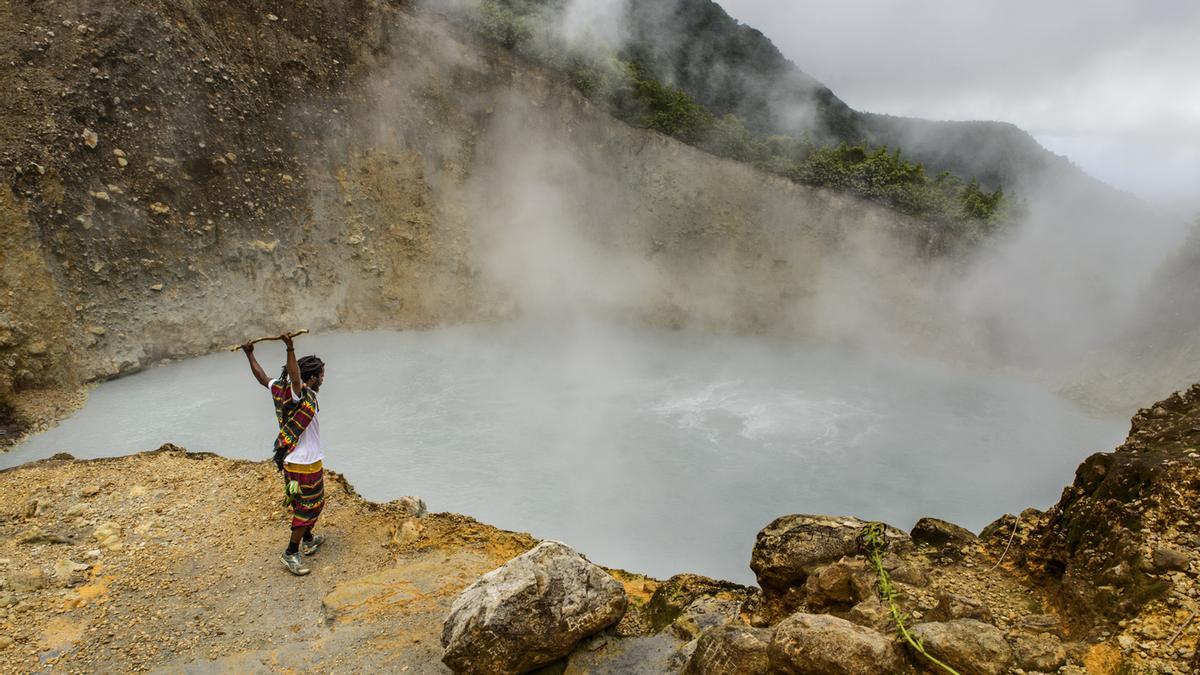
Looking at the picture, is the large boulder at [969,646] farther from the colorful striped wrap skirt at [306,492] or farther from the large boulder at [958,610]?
the colorful striped wrap skirt at [306,492]

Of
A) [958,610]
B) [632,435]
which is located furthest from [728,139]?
[958,610]

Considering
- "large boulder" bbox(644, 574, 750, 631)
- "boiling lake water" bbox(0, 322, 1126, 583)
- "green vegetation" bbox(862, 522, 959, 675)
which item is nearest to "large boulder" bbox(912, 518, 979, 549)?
"green vegetation" bbox(862, 522, 959, 675)

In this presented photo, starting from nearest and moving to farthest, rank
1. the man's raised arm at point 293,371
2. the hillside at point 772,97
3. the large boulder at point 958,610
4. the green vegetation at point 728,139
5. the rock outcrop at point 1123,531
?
the rock outcrop at point 1123,531 < the large boulder at point 958,610 < the man's raised arm at point 293,371 < the green vegetation at point 728,139 < the hillside at point 772,97

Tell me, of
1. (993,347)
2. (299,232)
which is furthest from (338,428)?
(993,347)

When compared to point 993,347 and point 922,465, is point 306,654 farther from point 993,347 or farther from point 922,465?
point 993,347

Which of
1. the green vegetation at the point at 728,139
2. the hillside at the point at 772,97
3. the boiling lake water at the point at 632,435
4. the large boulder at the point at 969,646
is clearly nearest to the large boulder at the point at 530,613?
the large boulder at the point at 969,646

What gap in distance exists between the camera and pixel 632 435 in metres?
9.85

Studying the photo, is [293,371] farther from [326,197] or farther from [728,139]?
[728,139]

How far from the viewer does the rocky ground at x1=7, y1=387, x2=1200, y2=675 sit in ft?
10.3

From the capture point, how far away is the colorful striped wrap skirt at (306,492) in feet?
15.5

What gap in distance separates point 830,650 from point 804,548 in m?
1.30

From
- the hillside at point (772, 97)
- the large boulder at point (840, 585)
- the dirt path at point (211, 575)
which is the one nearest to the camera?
the large boulder at point (840, 585)

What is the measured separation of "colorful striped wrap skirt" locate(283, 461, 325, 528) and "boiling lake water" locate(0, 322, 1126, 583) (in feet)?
8.43

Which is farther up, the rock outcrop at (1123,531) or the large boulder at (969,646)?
the rock outcrop at (1123,531)
